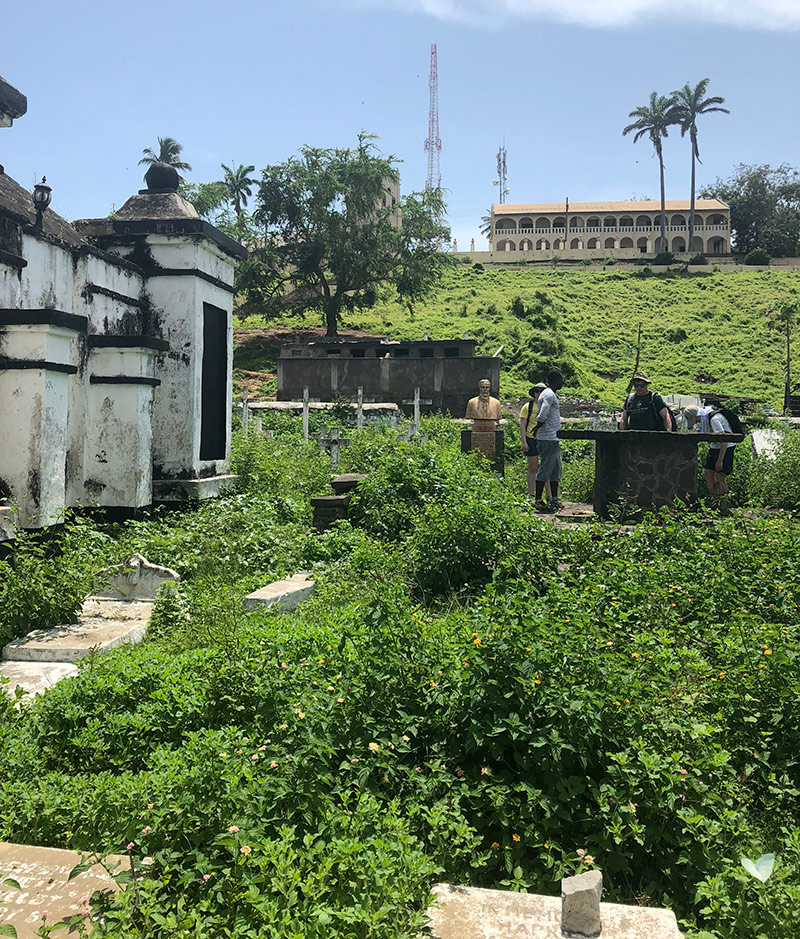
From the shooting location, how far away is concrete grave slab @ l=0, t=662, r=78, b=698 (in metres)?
4.31

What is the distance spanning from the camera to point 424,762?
3191mm

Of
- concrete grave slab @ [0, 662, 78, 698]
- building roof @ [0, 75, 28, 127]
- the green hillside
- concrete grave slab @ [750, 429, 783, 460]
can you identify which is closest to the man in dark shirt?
concrete grave slab @ [750, 429, 783, 460]

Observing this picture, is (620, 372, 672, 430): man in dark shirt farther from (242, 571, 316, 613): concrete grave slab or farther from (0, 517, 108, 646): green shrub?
(0, 517, 108, 646): green shrub

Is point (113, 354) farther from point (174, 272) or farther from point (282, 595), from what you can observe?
point (282, 595)

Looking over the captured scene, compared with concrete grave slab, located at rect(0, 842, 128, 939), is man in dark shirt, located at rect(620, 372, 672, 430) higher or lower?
higher

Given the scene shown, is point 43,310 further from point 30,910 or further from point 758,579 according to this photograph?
point 758,579

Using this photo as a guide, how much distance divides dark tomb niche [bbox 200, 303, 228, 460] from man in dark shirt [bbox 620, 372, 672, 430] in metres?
4.93

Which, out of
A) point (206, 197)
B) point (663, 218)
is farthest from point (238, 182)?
point (663, 218)

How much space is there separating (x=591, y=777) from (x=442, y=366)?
1094 inches

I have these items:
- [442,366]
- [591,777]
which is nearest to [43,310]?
[591,777]

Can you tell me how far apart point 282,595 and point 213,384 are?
4.17 metres

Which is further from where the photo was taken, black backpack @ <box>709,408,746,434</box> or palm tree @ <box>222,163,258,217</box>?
palm tree @ <box>222,163,258,217</box>

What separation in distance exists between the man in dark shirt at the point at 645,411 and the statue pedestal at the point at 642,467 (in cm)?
54

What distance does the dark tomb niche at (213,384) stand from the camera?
8.74 metres
